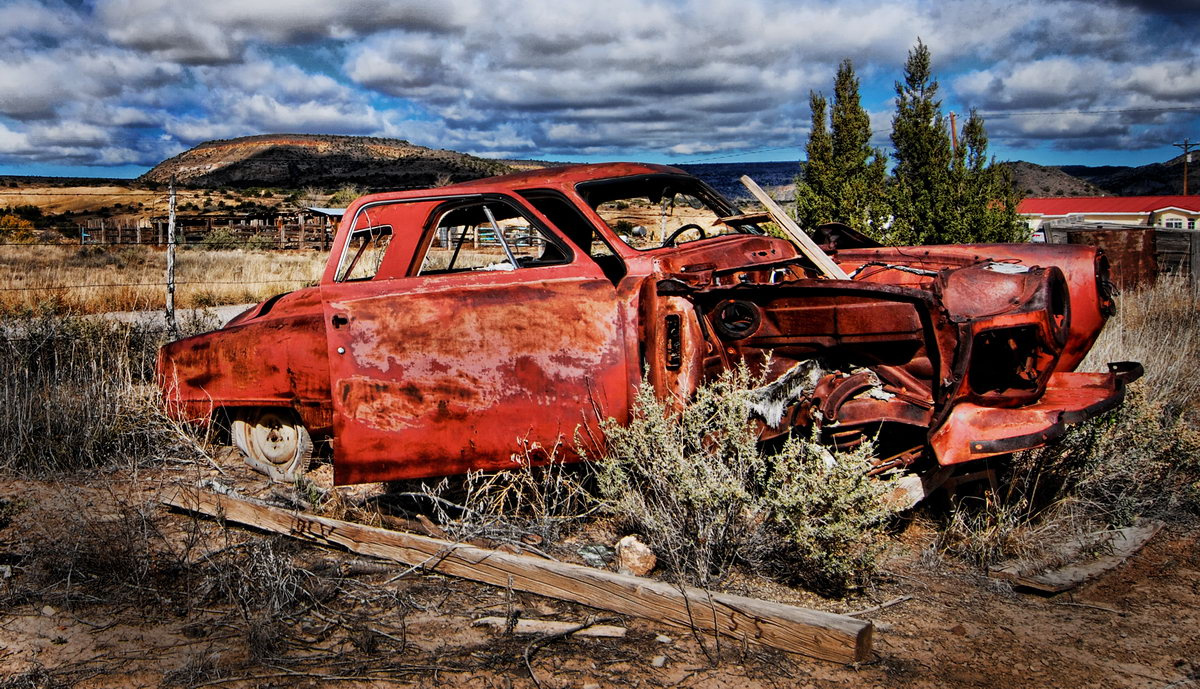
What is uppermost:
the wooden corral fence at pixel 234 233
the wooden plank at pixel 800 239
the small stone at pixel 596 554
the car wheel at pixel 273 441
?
the wooden corral fence at pixel 234 233

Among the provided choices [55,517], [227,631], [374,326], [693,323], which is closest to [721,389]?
[693,323]

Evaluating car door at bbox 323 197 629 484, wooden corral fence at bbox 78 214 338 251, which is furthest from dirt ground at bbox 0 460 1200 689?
wooden corral fence at bbox 78 214 338 251

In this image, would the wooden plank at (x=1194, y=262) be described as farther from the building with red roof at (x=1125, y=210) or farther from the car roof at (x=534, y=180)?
the building with red roof at (x=1125, y=210)

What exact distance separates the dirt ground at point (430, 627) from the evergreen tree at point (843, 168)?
14609mm

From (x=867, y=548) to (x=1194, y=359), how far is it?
233 inches

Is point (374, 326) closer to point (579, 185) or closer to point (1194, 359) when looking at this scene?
point (579, 185)

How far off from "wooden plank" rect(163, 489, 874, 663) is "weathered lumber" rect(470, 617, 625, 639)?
0.13 meters

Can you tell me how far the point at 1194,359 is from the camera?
788 centimetres

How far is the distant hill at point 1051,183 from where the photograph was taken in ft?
354

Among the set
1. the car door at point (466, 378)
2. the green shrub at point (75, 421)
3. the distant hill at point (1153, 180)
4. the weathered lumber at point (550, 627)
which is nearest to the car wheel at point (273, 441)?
the green shrub at point (75, 421)

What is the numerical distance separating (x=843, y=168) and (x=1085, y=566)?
15.3 meters

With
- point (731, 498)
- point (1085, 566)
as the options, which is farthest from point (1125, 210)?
point (731, 498)

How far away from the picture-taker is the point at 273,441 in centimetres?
566

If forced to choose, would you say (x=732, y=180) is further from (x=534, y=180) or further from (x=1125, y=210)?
(x=1125, y=210)
